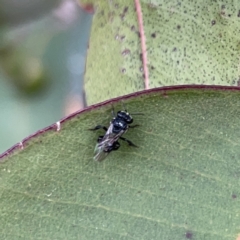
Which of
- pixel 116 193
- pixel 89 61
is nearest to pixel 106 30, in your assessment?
pixel 89 61

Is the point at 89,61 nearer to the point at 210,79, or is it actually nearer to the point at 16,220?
the point at 210,79

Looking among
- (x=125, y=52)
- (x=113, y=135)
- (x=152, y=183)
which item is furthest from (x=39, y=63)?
(x=152, y=183)

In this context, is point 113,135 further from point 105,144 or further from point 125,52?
point 125,52

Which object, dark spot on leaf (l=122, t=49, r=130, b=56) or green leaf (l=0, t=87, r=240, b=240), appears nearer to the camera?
green leaf (l=0, t=87, r=240, b=240)

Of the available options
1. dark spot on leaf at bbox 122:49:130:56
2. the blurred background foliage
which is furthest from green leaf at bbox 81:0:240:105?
the blurred background foliage

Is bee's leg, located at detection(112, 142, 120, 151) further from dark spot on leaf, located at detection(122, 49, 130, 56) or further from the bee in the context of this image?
dark spot on leaf, located at detection(122, 49, 130, 56)
